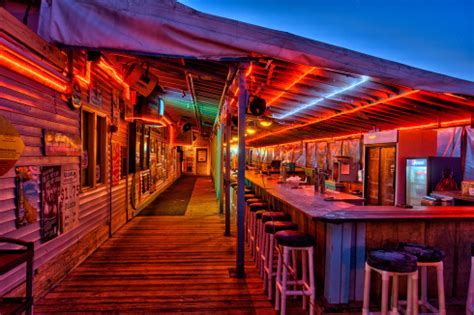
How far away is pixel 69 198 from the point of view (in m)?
4.34

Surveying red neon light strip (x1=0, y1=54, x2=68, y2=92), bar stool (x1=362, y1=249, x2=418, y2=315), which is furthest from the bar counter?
red neon light strip (x1=0, y1=54, x2=68, y2=92)

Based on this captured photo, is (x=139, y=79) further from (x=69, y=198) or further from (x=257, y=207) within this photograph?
(x=257, y=207)

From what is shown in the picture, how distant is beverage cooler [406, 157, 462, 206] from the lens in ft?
18.0

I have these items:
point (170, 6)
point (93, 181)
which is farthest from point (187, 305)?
point (170, 6)

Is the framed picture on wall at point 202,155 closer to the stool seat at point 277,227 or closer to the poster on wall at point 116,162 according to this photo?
the poster on wall at point 116,162

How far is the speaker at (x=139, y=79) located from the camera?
5836 mm

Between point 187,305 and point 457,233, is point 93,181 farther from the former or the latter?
point 457,233

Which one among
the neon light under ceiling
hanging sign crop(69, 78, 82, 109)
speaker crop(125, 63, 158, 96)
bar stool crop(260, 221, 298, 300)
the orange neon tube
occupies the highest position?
speaker crop(125, 63, 158, 96)

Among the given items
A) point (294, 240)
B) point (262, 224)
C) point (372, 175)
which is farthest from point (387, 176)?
point (294, 240)

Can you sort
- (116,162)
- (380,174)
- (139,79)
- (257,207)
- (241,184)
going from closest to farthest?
(241,184), (257,207), (139,79), (116,162), (380,174)

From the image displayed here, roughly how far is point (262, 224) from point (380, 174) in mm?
3528

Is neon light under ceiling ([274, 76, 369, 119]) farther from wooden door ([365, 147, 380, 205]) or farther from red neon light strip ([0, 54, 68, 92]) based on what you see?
red neon light strip ([0, 54, 68, 92])

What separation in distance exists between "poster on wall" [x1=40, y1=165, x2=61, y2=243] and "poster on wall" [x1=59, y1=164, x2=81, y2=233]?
0.12 m

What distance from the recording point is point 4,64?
2.88 meters
